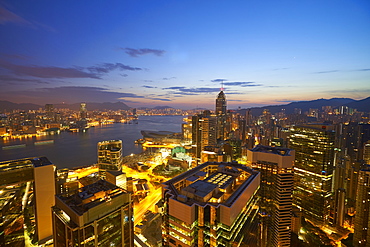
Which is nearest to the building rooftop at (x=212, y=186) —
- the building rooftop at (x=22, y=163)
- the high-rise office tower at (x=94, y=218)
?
the high-rise office tower at (x=94, y=218)

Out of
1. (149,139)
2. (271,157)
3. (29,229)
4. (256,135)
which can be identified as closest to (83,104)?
(149,139)

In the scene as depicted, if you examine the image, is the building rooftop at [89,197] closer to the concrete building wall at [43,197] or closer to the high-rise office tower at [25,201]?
the concrete building wall at [43,197]

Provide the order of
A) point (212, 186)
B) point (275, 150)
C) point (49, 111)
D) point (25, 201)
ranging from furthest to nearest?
point (49, 111) < point (275, 150) < point (25, 201) < point (212, 186)

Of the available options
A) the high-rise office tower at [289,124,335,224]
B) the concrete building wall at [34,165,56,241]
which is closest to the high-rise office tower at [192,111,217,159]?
the high-rise office tower at [289,124,335,224]

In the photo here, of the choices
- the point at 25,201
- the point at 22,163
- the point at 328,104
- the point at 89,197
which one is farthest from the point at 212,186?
the point at 328,104

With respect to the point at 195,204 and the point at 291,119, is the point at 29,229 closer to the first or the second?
the point at 195,204

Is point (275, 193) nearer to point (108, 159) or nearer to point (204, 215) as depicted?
point (204, 215)
